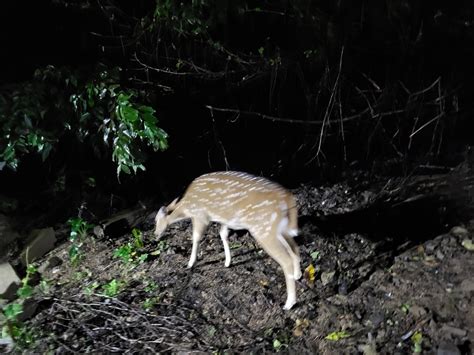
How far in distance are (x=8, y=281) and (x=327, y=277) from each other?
266 cm

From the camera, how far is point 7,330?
349 cm

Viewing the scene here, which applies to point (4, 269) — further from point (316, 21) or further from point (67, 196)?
point (316, 21)

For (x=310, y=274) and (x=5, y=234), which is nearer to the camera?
(x=310, y=274)

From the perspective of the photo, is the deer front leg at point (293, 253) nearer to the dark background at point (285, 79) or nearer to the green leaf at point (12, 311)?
the dark background at point (285, 79)

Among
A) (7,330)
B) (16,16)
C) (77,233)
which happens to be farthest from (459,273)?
(16,16)

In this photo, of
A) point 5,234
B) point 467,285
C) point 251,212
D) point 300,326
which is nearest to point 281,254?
point 251,212

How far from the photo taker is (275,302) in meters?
3.63

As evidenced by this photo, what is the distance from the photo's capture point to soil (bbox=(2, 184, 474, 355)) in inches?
125

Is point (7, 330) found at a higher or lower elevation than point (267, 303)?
higher

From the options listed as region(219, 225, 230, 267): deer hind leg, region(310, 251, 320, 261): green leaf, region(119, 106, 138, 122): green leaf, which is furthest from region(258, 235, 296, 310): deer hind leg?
region(119, 106, 138, 122): green leaf

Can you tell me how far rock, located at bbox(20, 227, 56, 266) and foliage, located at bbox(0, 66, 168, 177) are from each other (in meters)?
0.96

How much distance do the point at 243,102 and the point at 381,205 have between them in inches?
84.4

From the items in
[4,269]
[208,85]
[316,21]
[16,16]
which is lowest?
[4,269]

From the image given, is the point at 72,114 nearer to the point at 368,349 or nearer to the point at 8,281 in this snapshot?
the point at 8,281
